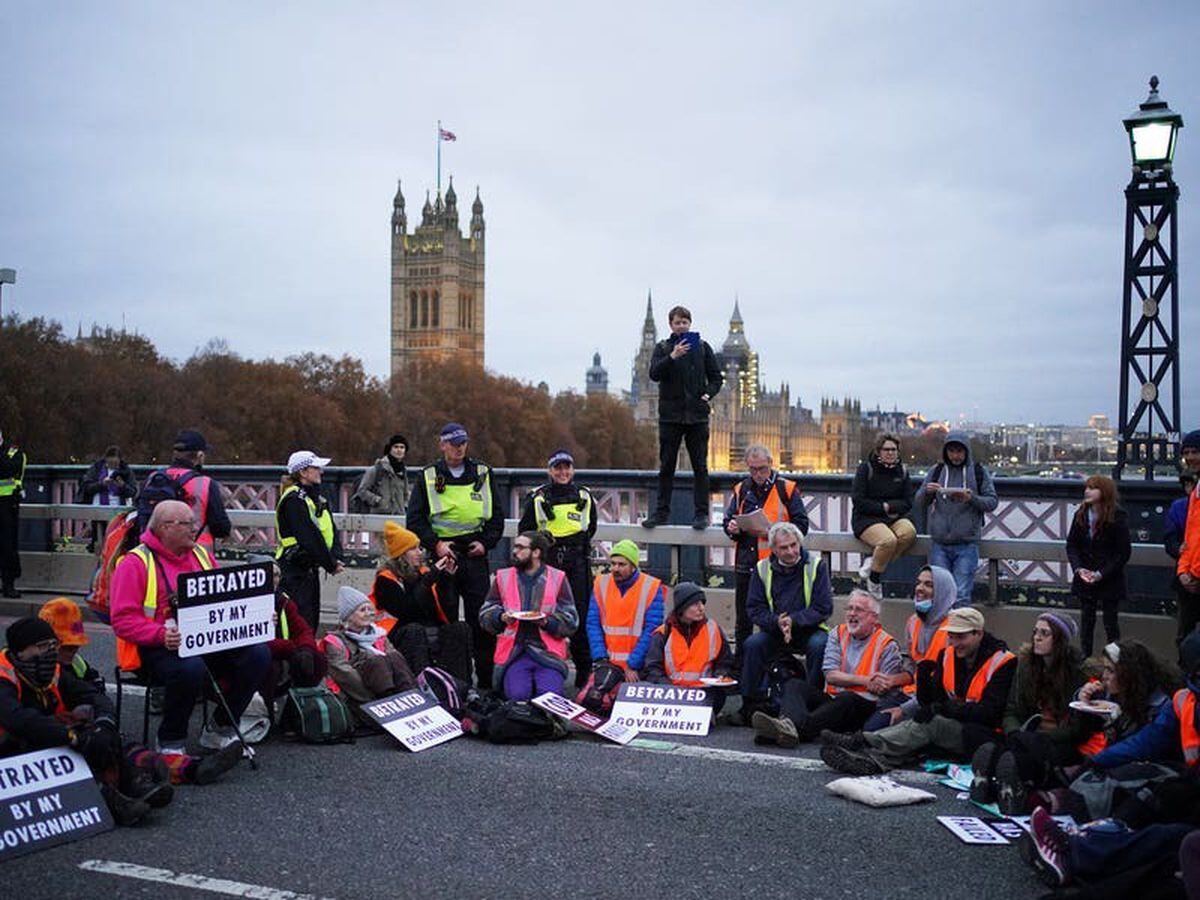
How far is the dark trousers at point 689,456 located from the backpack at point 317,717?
418cm

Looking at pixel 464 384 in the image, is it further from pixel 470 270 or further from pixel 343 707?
pixel 343 707

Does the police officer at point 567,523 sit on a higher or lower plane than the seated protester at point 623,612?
higher

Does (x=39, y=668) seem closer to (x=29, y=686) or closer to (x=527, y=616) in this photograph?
(x=29, y=686)

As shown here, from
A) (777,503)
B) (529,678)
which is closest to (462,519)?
(529,678)

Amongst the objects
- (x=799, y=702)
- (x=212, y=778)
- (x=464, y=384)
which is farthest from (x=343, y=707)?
(x=464, y=384)

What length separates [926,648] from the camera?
9.10 metres

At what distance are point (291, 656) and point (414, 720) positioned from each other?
950 mm

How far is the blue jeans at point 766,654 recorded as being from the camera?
9492 millimetres

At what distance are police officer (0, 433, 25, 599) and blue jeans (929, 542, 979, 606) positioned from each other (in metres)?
10.1

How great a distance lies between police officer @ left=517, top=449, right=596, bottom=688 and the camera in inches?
423

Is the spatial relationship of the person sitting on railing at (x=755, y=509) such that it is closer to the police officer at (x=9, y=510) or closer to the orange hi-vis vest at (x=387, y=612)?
the orange hi-vis vest at (x=387, y=612)

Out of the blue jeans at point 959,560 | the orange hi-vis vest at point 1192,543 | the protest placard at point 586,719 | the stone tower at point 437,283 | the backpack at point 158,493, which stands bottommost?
the protest placard at point 586,719

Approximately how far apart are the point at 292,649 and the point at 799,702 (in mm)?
3529

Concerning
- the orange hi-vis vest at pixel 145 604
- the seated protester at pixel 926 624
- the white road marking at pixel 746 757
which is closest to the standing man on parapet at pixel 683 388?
the seated protester at pixel 926 624
